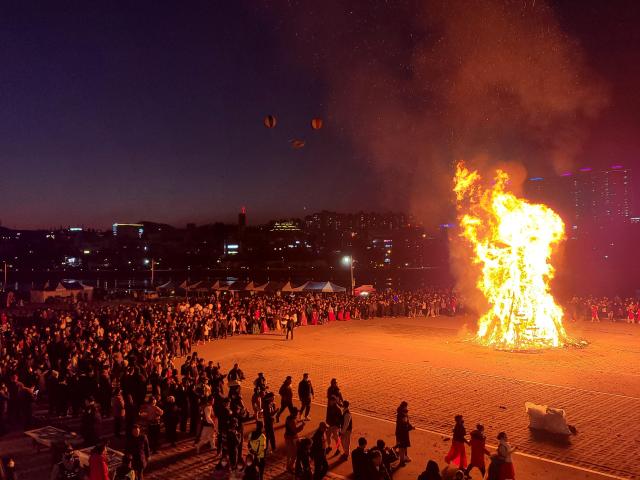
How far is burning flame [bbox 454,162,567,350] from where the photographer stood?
2433 cm

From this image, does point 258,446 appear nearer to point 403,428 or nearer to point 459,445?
point 403,428

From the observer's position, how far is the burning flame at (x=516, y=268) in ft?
79.8

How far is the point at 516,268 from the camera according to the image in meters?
25.4

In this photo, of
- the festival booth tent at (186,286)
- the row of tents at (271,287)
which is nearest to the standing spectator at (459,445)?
the row of tents at (271,287)

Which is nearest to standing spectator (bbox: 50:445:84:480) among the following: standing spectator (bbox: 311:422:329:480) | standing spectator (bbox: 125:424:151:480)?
standing spectator (bbox: 125:424:151:480)

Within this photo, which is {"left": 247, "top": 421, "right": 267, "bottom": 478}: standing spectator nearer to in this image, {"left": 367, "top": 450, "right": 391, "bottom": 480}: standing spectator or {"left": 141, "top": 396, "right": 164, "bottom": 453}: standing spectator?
{"left": 367, "top": 450, "right": 391, "bottom": 480}: standing spectator

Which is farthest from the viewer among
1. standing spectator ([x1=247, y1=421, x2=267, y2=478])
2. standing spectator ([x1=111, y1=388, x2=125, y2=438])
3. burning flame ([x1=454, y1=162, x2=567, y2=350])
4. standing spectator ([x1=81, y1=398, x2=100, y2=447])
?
burning flame ([x1=454, y1=162, x2=567, y2=350])

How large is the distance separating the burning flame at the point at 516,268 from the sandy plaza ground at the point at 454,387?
157 centimetres

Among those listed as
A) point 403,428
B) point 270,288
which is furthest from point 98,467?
point 270,288

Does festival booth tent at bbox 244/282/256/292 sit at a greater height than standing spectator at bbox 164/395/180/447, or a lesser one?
greater

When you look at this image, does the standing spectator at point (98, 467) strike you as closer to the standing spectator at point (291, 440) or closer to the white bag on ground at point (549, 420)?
the standing spectator at point (291, 440)

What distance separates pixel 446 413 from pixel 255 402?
5.41 m

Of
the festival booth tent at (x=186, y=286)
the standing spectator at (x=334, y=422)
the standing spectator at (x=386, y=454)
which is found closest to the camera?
the standing spectator at (x=386, y=454)

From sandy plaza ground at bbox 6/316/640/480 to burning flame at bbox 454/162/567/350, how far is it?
157 centimetres
